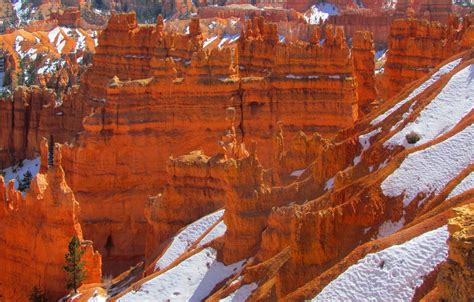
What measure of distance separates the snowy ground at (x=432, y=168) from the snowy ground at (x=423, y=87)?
5454 mm

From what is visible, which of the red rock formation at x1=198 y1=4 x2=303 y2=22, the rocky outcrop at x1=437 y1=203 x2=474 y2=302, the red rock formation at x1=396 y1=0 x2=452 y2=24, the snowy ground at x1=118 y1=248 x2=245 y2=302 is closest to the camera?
the rocky outcrop at x1=437 y1=203 x2=474 y2=302

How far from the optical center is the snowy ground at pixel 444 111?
2211 cm

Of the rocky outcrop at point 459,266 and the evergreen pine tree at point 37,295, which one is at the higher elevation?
the rocky outcrop at point 459,266

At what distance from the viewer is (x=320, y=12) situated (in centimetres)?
13588

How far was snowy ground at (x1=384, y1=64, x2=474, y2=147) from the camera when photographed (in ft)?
72.5

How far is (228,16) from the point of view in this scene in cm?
14075

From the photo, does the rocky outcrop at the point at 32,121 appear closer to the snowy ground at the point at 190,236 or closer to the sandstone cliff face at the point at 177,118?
the sandstone cliff face at the point at 177,118

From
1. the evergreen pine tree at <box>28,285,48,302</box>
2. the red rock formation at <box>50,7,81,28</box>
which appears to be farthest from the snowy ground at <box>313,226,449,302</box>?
the red rock formation at <box>50,7,81,28</box>

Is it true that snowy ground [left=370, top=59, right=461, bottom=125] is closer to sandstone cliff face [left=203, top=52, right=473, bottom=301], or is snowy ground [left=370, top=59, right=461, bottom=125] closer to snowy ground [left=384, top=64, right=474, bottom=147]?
sandstone cliff face [left=203, top=52, right=473, bottom=301]

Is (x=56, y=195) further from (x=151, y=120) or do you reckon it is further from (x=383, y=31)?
(x=383, y=31)

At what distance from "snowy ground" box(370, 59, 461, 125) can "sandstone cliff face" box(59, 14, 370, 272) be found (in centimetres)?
1251

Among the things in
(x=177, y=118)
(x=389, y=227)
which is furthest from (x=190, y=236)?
(x=177, y=118)

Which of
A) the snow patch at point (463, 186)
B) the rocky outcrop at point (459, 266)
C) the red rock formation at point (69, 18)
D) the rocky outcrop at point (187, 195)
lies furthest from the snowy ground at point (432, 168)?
the red rock formation at point (69, 18)

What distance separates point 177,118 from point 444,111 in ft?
56.5
